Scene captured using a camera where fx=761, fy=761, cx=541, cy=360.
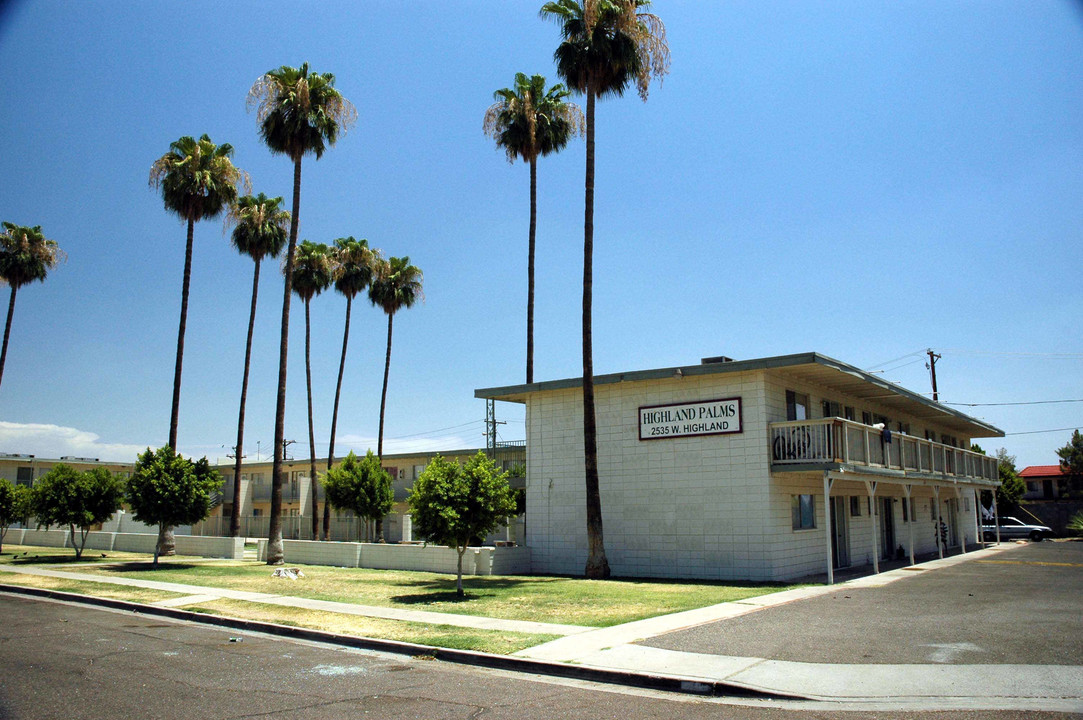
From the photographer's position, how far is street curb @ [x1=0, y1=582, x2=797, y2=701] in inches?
342

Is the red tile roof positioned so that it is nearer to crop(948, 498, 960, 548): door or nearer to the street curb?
crop(948, 498, 960, 548): door

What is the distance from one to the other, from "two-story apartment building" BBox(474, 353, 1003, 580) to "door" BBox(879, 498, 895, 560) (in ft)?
7.89

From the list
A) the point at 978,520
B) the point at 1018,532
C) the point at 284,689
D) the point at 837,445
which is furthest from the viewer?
the point at 1018,532

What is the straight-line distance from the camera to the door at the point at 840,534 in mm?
24955

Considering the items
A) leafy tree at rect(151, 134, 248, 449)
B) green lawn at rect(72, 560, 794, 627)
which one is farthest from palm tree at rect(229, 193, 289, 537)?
green lawn at rect(72, 560, 794, 627)

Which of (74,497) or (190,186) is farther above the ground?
(190,186)


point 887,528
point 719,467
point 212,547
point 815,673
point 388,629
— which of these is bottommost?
point 212,547

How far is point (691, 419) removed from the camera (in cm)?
2247

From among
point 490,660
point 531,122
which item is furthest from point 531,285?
point 490,660

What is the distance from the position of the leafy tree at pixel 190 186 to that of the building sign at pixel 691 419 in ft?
66.2

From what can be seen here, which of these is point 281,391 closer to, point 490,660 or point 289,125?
point 289,125

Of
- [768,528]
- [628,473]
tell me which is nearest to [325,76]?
[628,473]

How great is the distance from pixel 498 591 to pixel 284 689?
10412 mm

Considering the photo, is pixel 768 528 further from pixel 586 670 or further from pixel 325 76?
pixel 325 76
